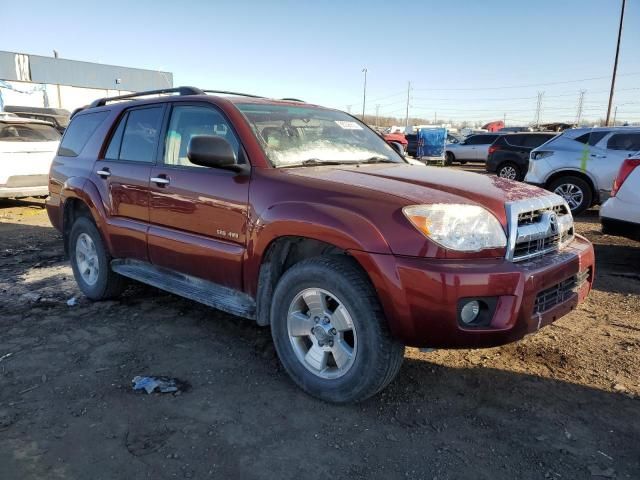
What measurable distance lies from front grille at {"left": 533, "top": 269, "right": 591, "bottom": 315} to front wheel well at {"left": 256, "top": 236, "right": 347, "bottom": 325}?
1.24 m

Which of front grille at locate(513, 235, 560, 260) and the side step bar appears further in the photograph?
the side step bar

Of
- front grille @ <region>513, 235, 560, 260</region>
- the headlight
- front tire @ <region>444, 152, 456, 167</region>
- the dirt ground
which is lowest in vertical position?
the dirt ground

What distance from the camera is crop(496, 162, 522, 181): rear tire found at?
1428cm

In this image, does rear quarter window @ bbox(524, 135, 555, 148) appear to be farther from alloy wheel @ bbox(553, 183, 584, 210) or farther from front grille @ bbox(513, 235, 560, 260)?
front grille @ bbox(513, 235, 560, 260)

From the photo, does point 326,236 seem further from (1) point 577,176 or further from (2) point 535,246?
(1) point 577,176

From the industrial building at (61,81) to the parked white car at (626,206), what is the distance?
37.2 m

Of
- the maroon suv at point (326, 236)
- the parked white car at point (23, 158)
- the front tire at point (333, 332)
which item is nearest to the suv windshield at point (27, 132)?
the parked white car at point (23, 158)

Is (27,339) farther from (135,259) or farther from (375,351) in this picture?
(375,351)

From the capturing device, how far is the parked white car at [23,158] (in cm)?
867

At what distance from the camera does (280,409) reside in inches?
113

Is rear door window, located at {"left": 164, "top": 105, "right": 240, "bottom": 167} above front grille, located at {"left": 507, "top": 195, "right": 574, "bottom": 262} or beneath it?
above

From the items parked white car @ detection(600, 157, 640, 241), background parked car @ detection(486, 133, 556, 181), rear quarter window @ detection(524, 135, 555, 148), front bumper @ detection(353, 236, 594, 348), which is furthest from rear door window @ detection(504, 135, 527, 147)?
front bumper @ detection(353, 236, 594, 348)

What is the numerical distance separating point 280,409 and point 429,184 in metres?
1.57

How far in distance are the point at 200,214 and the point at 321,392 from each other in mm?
1458
